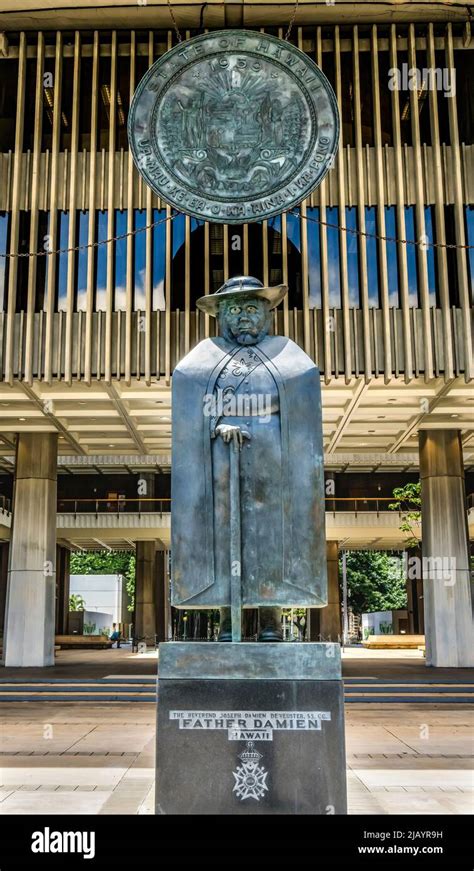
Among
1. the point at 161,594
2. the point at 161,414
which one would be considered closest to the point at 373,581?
the point at 161,594

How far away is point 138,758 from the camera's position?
7.70 m

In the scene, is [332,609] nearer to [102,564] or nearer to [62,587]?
[62,587]

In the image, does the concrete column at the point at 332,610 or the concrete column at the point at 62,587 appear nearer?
the concrete column at the point at 332,610

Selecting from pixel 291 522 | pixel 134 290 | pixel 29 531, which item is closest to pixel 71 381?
pixel 134 290

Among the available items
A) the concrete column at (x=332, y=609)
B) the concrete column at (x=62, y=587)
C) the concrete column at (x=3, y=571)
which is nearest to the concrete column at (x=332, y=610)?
the concrete column at (x=332, y=609)

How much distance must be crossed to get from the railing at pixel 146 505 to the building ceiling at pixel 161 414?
5.30 m

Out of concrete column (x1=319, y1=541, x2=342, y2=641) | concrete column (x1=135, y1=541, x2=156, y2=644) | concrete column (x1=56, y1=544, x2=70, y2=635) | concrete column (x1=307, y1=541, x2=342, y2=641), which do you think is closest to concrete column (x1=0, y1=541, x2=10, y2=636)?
concrete column (x1=56, y1=544, x2=70, y2=635)

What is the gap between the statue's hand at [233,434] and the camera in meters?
4.61

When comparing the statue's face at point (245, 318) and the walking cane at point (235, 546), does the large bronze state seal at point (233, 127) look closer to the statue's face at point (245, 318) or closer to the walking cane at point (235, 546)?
the statue's face at point (245, 318)

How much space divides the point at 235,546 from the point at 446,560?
16.5 m

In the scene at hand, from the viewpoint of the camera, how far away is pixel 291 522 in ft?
15.1

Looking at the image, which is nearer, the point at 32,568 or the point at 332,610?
the point at 32,568
